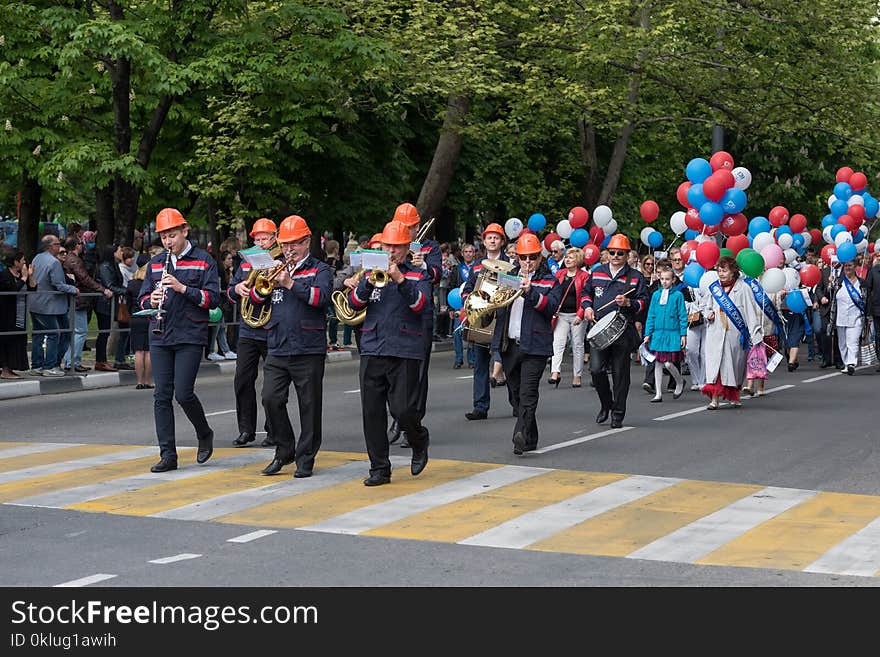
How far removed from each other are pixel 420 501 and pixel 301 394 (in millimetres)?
1605

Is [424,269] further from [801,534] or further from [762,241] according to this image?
[762,241]

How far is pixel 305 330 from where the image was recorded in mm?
11469

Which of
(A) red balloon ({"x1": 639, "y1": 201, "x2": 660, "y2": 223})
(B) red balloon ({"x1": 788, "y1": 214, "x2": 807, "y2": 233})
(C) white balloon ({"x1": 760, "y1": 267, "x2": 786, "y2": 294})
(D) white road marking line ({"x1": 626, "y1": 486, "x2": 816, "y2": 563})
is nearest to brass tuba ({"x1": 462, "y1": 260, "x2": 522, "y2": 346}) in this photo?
(D) white road marking line ({"x1": 626, "y1": 486, "x2": 816, "y2": 563})

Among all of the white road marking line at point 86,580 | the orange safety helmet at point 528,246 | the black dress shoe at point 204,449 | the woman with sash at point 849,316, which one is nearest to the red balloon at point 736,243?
the woman with sash at point 849,316

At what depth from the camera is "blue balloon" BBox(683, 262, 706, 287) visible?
18.4 meters

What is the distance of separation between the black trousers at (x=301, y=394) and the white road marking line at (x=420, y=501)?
1.14m

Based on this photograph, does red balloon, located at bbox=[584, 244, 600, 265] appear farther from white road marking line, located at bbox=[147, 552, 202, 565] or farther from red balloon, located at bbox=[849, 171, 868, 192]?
white road marking line, located at bbox=[147, 552, 202, 565]

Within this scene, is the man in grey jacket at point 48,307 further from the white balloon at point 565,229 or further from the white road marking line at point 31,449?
the white balloon at point 565,229

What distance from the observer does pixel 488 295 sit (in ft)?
43.8

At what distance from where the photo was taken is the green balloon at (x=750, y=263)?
57.8 ft

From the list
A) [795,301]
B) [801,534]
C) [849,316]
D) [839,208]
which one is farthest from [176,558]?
[839,208]

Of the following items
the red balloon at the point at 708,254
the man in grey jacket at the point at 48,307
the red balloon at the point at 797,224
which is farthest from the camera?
the red balloon at the point at 797,224

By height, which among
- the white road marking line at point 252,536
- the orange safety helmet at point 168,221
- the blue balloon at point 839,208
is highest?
the blue balloon at point 839,208
